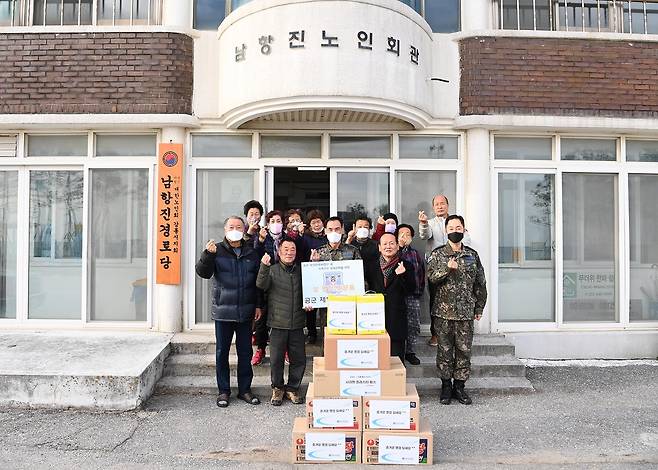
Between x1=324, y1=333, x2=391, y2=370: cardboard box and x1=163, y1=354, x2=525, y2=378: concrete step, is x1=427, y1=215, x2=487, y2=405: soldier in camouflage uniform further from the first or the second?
x1=324, y1=333, x2=391, y2=370: cardboard box

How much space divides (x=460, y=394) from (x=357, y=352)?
1.70 meters

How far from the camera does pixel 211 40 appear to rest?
645 centimetres

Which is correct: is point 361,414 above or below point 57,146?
below

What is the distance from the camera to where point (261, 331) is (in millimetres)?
5500

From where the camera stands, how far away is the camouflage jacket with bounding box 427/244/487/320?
488 cm

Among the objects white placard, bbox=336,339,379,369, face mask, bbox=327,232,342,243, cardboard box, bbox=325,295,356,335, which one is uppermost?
face mask, bbox=327,232,342,243

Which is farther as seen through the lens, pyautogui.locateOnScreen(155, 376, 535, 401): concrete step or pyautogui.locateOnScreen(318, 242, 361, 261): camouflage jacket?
pyautogui.locateOnScreen(155, 376, 535, 401): concrete step

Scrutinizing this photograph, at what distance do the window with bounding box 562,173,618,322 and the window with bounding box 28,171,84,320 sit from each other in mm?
6651

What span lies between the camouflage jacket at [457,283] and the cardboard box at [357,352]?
116 centimetres

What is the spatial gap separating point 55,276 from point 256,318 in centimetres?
322

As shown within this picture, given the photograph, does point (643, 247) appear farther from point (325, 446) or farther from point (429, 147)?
point (325, 446)

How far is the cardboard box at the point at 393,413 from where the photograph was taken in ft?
12.4

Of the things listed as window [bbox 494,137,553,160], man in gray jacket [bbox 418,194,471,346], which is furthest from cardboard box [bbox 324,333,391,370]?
window [bbox 494,137,553,160]

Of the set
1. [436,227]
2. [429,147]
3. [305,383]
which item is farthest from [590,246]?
[305,383]
